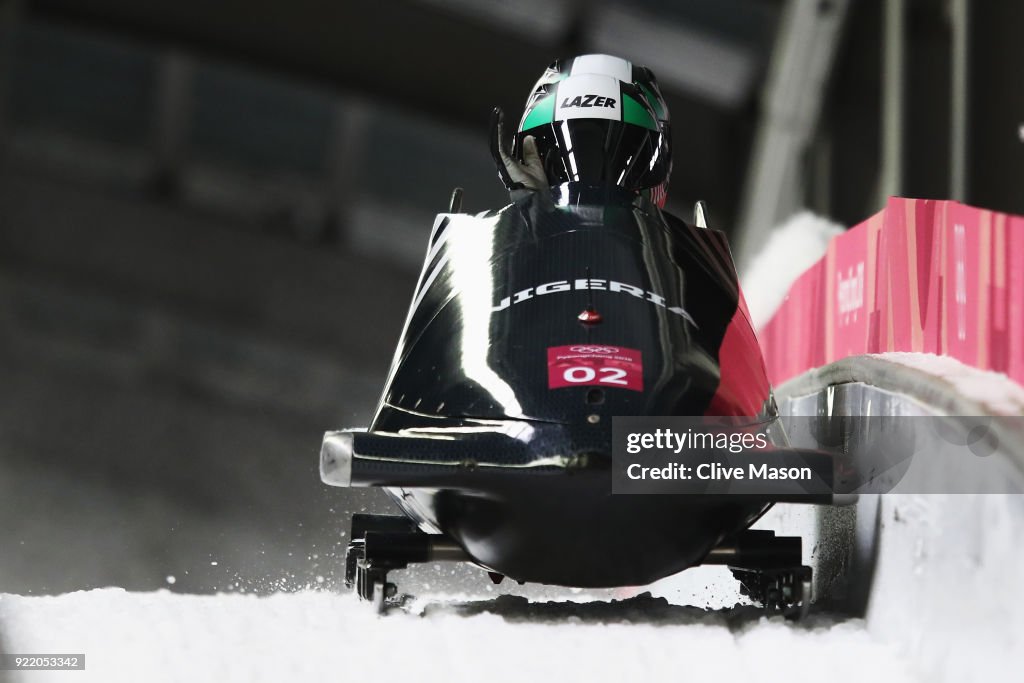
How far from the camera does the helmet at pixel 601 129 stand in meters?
3.53

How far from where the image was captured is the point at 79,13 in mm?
10562

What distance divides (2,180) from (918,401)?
1117 centimetres

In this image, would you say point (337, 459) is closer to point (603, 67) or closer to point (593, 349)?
point (593, 349)

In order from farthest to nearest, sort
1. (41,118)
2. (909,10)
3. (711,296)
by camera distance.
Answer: (41,118) < (909,10) < (711,296)

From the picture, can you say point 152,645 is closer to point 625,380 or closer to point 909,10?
point 625,380

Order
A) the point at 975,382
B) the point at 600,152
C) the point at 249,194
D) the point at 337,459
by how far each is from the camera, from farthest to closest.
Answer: the point at 249,194
the point at 600,152
the point at 337,459
the point at 975,382

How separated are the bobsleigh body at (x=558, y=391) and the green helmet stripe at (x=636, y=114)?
0.43 meters

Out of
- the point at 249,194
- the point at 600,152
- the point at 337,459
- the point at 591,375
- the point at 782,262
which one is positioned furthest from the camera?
the point at 249,194

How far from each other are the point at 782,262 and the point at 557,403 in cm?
490

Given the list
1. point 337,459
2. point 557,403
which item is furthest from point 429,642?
point 557,403

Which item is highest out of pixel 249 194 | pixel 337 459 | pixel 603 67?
pixel 249 194

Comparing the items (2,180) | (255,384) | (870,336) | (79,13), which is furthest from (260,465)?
(870,336)

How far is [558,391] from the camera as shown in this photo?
8.87 ft

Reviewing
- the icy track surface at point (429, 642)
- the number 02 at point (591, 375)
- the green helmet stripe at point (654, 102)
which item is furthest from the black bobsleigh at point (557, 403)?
the green helmet stripe at point (654, 102)
